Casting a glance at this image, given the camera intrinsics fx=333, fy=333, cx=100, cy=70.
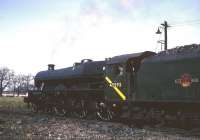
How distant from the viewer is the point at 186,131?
13750mm

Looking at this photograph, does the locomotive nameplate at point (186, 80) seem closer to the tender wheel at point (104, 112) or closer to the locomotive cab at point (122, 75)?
the locomotive cab at point (122, 75)

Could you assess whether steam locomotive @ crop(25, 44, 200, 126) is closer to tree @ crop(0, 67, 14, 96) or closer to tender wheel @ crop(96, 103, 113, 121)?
tender wheel @ crop(96, 103, 113, 121)

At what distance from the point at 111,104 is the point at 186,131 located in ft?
17.0

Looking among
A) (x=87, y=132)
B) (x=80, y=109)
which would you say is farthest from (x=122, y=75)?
(x=87, y=132)

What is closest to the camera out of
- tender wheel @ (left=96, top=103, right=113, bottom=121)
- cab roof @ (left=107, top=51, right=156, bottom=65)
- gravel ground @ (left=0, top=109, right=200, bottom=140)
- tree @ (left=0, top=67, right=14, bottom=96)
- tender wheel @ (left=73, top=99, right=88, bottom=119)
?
gravel ground @ (left=0, top=109, right=200, bottom=140)

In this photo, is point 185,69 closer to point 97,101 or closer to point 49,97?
point 97,101

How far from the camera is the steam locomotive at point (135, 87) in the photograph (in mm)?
13914

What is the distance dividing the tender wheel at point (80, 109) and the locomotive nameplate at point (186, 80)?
7.60m

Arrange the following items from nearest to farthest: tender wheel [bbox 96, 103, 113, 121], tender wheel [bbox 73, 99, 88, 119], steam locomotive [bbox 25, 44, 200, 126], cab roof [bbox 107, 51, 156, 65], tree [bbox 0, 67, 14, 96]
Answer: steam locomotive [bbox 25, 44, 200, 126], cab roof [bbox 107, 51, 156, 65], tender wheel [bbox 96, 103, 113, 121], tender wheel [bbox 73, 99, 88, 119], tree [bbox 0, 67, 14, 96]

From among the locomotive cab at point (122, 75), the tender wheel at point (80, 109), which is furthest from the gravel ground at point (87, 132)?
the tender wheel at point (80, 109)


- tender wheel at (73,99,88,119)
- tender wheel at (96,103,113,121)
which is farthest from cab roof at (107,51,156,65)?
tender wheel at (73,99,88,119)

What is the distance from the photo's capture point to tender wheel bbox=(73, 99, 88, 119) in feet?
66.6

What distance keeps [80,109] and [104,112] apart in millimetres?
2202

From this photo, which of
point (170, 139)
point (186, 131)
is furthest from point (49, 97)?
point (170, 139)
